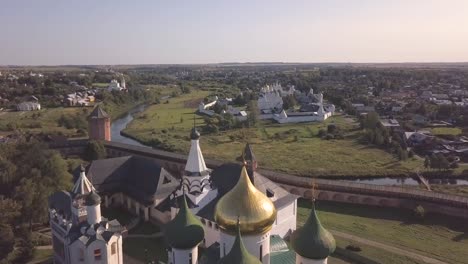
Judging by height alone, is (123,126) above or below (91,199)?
below

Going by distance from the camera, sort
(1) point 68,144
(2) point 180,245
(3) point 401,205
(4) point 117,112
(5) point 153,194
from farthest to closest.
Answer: (4) point 117,112, (1) point 68,144, (3) point 401,205, (5) point 153,194, (2) point 180,245

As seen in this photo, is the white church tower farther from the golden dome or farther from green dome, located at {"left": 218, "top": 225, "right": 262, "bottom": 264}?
green dome, located at {"left": 218, "top": 225, "right": 262, "bottom": 264}

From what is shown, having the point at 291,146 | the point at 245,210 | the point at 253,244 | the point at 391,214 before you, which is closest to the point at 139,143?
the point at 291,146

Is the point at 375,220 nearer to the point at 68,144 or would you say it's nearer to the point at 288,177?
the point at 288,177

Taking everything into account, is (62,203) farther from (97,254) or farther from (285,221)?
(285,221)

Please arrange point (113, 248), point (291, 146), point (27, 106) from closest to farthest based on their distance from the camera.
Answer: point (113, 248) < point (291, 146) < point (27, 106)

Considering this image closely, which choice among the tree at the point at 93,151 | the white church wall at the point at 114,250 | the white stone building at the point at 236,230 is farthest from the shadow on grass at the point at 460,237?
the tree at the point at 93,151

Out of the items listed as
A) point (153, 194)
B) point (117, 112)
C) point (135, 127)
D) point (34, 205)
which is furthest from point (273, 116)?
point (34, 205)
